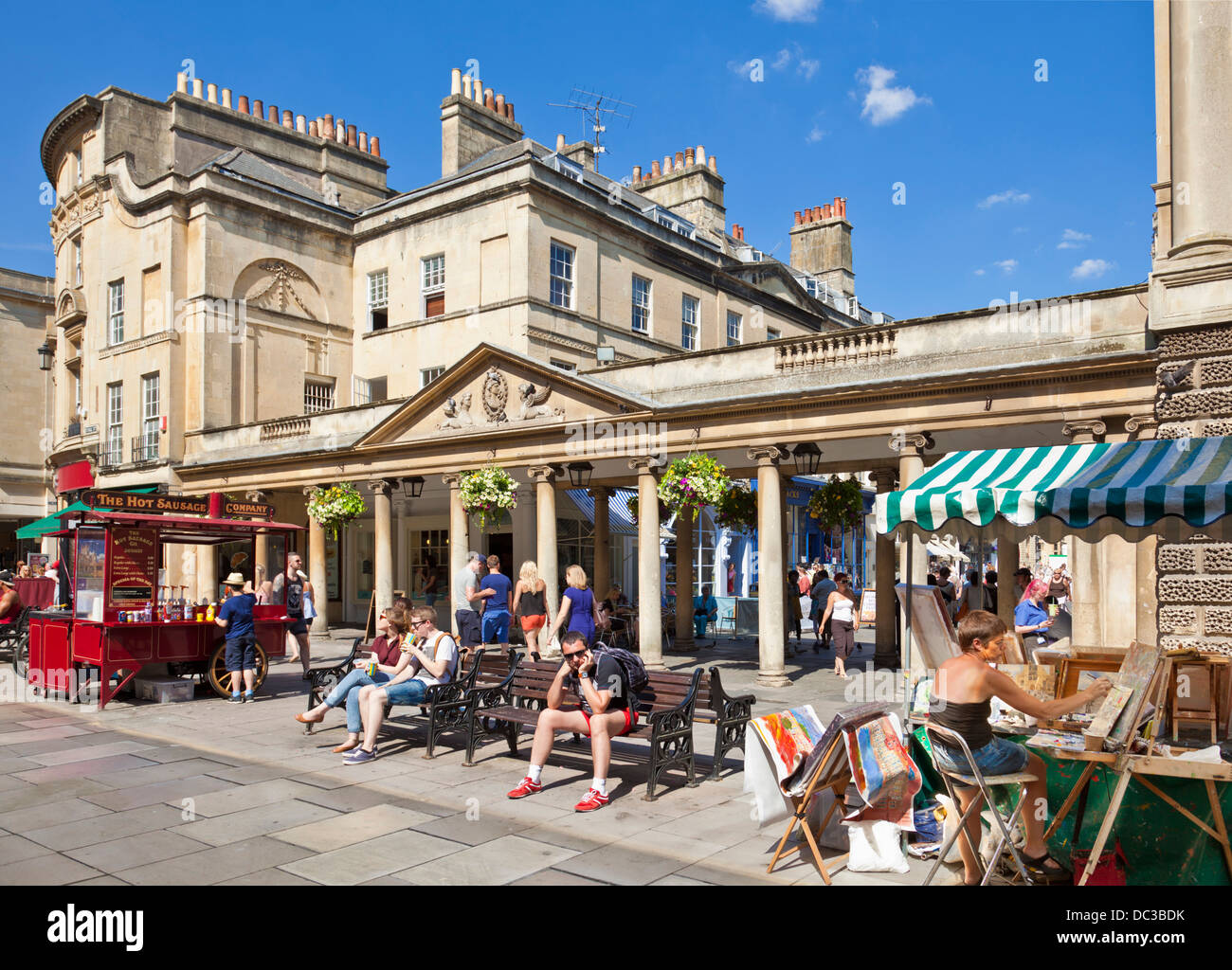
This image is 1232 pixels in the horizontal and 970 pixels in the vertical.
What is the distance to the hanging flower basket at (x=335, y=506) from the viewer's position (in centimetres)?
2164

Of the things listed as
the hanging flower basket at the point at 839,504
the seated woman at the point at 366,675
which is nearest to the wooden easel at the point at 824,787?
the seated woman at the point at 366,675

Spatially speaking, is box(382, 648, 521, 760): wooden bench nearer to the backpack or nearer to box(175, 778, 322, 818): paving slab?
box(175, 778, 322, 818): paving slab

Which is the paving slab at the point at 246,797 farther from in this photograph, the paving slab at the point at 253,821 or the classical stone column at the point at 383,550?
the classical stone column at the point at 383,550

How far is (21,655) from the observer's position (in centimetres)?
1748

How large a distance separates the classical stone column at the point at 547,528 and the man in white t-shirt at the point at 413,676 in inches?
324

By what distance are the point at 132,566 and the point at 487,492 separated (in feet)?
22.9

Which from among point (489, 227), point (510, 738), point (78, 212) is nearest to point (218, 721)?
point (510, 738)

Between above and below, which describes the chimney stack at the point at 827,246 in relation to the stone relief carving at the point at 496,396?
above

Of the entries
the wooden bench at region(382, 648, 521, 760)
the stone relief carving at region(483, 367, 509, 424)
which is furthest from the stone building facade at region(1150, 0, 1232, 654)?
the stone relief carving at region(483, 367, 509, 424)

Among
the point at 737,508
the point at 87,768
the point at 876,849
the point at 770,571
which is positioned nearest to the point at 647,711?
the point at 876,849
